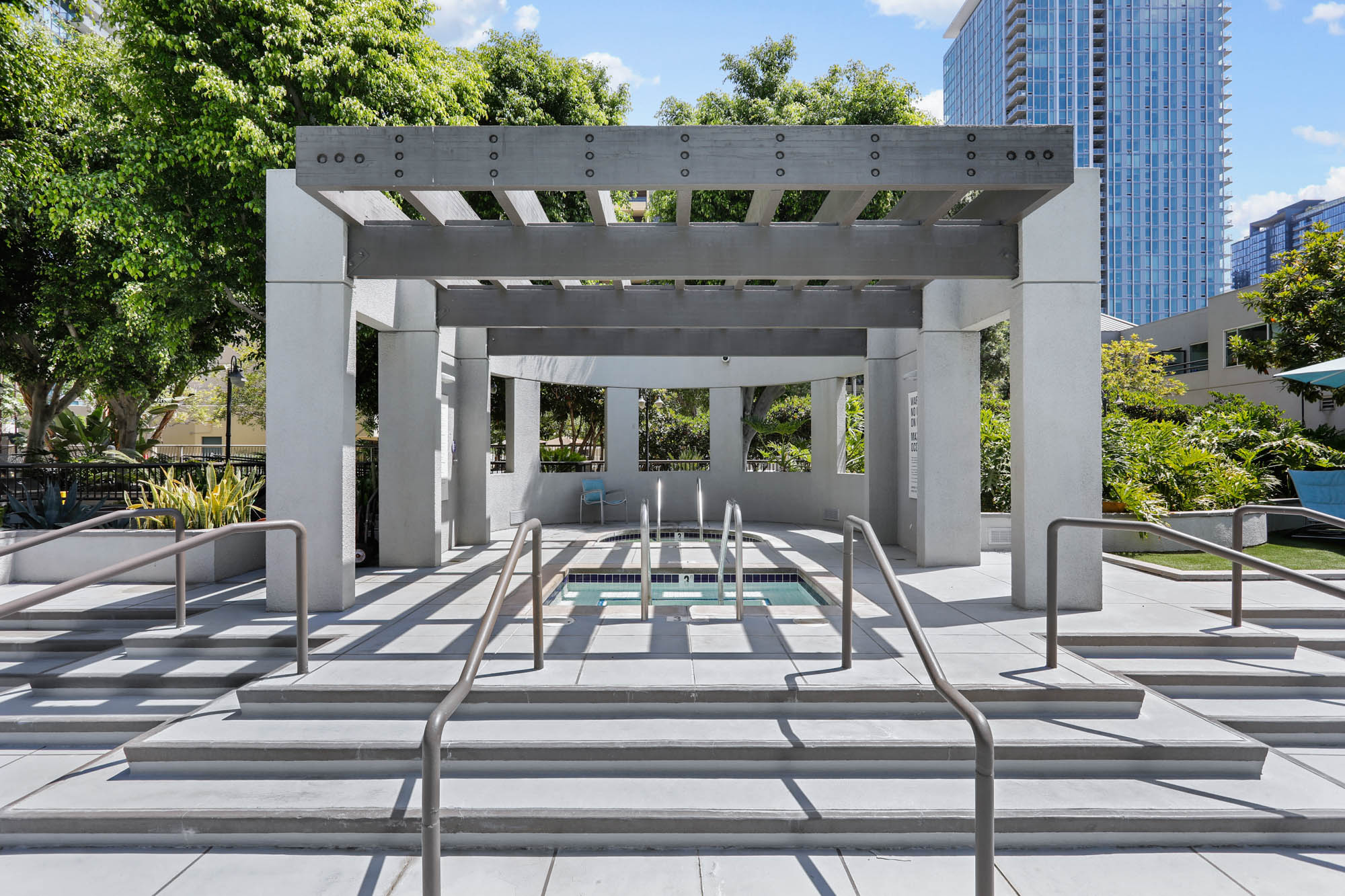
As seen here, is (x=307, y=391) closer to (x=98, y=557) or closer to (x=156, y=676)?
(x=156, y=676)

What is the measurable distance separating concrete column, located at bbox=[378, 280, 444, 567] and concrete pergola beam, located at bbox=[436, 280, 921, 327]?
324 millimetres

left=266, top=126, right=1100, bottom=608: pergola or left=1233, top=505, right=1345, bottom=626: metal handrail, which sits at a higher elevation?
left=266, top=126, right=1100, bottom=608: pergola

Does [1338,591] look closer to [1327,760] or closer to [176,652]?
[1327,760]

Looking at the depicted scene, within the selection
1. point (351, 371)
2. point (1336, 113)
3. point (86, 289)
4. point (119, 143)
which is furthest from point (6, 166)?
point (1336, 113)

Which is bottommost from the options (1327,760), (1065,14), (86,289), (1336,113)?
(1327,760)

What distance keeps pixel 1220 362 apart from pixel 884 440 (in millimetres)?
21094

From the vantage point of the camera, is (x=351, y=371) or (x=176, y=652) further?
(x=351, y=371)

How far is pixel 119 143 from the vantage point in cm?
1126

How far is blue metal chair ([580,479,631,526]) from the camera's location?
1385 cm

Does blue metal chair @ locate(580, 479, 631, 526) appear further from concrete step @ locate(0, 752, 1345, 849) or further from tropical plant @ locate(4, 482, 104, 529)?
concrete step @ locate(0, 752, 1345, 849)

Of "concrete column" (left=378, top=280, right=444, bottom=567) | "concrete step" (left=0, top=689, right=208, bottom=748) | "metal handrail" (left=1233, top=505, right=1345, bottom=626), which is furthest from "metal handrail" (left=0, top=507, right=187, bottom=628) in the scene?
"metal handrail" (left=1233, top=505, right=1345, bottom=626)

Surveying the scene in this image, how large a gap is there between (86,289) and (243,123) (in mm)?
5724

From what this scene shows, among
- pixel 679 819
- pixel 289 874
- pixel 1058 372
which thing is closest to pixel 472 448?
pixel 1058 372

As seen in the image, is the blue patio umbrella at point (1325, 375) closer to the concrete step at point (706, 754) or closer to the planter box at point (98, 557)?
the concrete step at point (706, 754)
